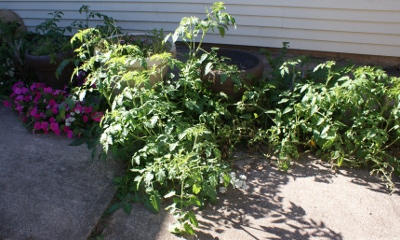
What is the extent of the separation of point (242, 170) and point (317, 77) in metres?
1.09

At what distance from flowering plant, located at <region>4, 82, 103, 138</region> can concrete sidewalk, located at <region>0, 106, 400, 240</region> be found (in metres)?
0.37

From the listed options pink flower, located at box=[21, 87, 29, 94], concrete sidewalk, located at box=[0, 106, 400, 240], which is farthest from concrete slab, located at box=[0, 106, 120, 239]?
pink flower, located at box=[21, 87, 29, 94]

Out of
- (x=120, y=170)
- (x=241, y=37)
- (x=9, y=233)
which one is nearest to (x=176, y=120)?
A: (x=120, y=170)

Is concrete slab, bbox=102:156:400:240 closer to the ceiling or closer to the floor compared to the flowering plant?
closer to the floor

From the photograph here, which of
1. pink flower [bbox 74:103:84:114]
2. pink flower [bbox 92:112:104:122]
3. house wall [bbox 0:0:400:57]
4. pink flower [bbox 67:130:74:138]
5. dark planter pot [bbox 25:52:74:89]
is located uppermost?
house wall [bbox 0:0:400:57]

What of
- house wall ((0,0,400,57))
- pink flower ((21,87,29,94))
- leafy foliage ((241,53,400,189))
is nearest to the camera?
leafy foliage ((241,53,400,189))

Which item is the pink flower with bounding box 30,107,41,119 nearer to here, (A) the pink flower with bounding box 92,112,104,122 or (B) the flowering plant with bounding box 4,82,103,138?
(B) the flowering plant with bounding box 4,82,103,138

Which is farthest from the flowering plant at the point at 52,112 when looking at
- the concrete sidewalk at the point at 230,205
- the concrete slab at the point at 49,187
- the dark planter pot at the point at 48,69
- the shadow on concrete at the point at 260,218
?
the shadow on concrete at the point at 260,218

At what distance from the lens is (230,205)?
2531 mm

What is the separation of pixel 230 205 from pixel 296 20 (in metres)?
2.60

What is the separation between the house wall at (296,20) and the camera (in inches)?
156

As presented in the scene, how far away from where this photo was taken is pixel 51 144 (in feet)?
10.7

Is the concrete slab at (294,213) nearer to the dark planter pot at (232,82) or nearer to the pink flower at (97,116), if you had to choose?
the dark planter pot at (232,82)

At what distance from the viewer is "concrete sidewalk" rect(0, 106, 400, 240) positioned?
7.65 feet
